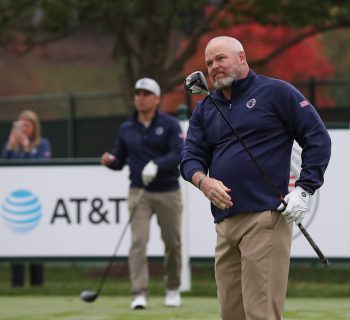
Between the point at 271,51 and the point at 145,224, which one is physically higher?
the point at 271,51

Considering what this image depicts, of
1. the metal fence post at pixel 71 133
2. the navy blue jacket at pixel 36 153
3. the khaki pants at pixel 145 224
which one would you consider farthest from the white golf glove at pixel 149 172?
the metal fence post at pixel 71 133

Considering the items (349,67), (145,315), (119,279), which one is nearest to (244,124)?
(145,315)

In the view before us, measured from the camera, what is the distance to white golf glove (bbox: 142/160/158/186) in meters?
11.7

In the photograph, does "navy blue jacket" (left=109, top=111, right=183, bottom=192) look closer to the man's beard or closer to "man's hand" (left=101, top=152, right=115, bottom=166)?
"man's hand" (left=101, top=152, right=115, bottom=166)

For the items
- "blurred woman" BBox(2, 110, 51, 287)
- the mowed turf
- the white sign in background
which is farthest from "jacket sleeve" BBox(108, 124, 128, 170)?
"blurred woman" BBox(2, 110, 51, 287)

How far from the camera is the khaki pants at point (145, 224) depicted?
39.7 ft

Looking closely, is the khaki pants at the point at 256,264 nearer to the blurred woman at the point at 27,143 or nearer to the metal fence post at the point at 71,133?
the blurred woman at the point at 27,143

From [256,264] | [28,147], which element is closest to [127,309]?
[28,147]

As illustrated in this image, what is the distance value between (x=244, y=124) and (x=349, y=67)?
122 ft

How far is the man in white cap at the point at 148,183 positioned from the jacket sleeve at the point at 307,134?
14.3ft

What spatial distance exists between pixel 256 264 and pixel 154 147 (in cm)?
465

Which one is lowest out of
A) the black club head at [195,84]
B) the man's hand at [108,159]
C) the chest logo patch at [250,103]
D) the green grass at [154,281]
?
the green grass at [154,281]

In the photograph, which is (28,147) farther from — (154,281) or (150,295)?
(150,295)

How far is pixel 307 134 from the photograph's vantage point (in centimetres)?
755
